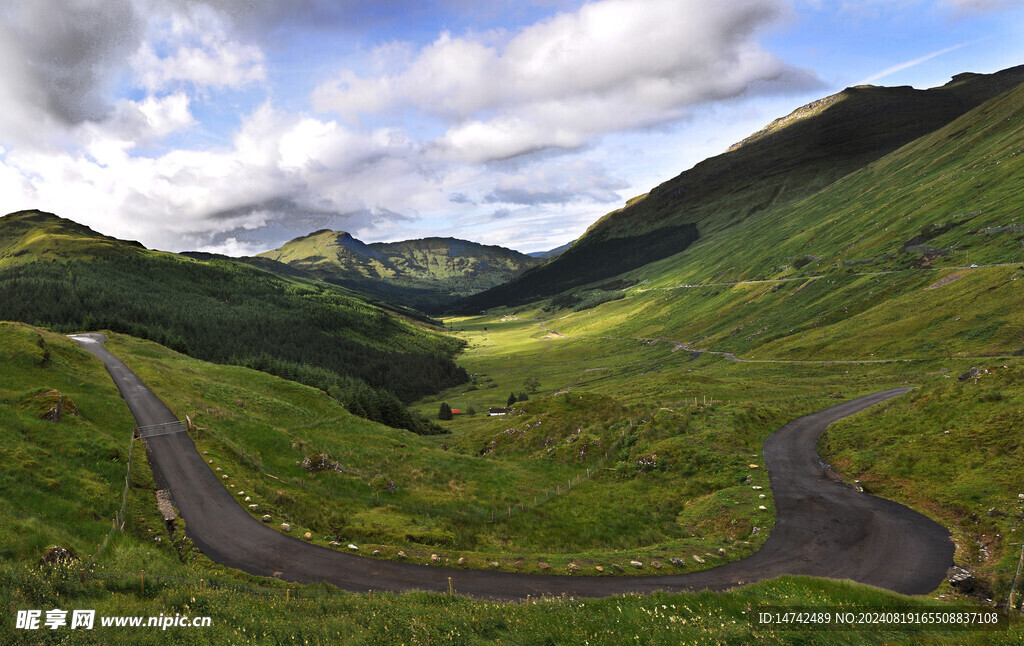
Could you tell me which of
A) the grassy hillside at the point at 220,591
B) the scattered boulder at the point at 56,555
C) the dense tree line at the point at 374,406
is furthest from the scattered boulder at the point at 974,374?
the dense tree line at the point at 374,406

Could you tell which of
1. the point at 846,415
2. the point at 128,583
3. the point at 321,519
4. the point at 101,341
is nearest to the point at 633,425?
the point at 846,415

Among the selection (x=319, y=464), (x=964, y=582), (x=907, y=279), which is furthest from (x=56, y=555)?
(x=907, y=279)

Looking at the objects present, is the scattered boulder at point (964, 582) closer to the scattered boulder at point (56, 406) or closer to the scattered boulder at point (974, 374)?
the scattered boulder at point (974, 374)

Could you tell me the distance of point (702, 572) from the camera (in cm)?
2144

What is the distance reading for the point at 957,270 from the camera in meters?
106

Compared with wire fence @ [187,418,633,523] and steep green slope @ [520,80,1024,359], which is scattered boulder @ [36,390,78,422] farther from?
steep green slope @ [520,80,1024,359]

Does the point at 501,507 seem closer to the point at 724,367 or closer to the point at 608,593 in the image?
the point at 608,593

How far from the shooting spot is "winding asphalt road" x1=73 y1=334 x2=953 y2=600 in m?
20.2

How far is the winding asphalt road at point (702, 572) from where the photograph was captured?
20203 mm

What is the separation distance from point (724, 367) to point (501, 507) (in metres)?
95.4

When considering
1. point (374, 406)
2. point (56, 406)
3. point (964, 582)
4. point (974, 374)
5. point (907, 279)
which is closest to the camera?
point (964, 582)

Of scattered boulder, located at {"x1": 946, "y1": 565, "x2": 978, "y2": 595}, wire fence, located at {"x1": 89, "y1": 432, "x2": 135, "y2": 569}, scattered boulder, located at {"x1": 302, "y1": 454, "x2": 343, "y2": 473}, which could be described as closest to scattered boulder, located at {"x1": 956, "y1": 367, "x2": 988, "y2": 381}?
scattered boulder, located at {"x1": 946, "y1": 565, "x2": 978, "y2": 595}

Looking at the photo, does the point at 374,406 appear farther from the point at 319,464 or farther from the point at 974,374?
the point at 974,374

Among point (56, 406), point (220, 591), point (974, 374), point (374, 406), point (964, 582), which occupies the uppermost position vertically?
point (56, 406)
